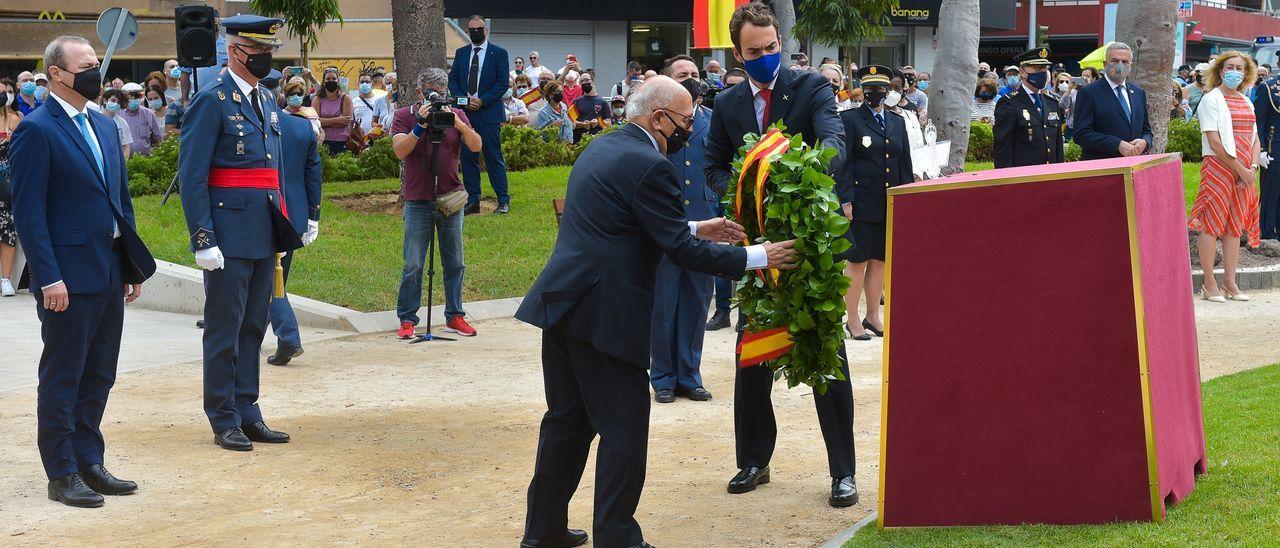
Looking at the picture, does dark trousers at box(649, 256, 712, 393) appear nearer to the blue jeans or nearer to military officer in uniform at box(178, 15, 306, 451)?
military officer in uniform at box(178, 15, 306, 451)

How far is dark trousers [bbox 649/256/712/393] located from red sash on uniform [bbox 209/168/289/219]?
236cm

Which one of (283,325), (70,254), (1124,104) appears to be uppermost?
(1124,104)

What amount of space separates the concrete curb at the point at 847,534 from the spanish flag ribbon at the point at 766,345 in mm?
753

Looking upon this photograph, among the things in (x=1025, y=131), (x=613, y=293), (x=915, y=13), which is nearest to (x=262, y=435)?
(x=613, y=293)

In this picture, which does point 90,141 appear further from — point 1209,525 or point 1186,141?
point 1186,141

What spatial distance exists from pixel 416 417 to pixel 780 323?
3.14 meters

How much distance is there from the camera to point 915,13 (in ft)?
143

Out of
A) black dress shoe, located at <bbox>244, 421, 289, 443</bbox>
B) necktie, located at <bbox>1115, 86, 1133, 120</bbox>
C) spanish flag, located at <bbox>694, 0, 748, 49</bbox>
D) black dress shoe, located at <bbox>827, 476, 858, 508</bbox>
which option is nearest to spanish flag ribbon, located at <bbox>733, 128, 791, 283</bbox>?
black dress shoe, located at <bbox>827, 476, 858, 508</bbox>

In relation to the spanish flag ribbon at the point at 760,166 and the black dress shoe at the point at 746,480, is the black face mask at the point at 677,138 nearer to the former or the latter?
the spanish flag ribbon at the point at 760,166

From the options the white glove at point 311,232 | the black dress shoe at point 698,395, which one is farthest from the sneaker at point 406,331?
the black dress shoe at point 698,395

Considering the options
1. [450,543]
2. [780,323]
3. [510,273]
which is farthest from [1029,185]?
[510,273]

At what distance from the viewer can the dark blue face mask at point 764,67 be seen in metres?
6.39

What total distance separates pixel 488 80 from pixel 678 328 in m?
8.24

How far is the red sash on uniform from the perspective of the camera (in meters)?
7.24
